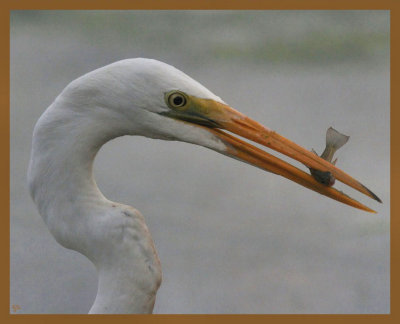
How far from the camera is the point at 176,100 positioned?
2.60 metres

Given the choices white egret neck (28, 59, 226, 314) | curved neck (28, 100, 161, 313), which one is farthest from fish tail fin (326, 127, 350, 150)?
curved neck (28, 100, 161, 313)

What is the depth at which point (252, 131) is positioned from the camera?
2.66m

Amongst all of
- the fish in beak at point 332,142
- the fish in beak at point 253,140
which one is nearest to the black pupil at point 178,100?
the fish in beak at point 253,140

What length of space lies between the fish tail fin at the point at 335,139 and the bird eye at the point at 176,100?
21.8 inches

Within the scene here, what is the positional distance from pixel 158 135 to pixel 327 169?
1.99 feet

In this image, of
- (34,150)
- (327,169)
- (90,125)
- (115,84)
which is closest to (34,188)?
(34,150)

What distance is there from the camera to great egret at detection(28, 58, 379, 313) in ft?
8.51

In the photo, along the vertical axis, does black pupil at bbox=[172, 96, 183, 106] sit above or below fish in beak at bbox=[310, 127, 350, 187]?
above

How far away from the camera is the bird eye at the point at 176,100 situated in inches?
102

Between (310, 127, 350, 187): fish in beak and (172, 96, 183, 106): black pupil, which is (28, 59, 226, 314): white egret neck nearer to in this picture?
(172, 96, 183, 106): black pupil

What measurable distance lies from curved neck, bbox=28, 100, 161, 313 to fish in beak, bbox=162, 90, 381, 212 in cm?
23

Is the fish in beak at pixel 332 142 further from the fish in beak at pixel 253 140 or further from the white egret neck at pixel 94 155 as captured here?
the white egret neck at pixel 94 155

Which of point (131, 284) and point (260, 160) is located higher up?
point (260, 160)

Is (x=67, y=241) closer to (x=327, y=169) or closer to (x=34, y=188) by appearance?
(x=34, y=188)
